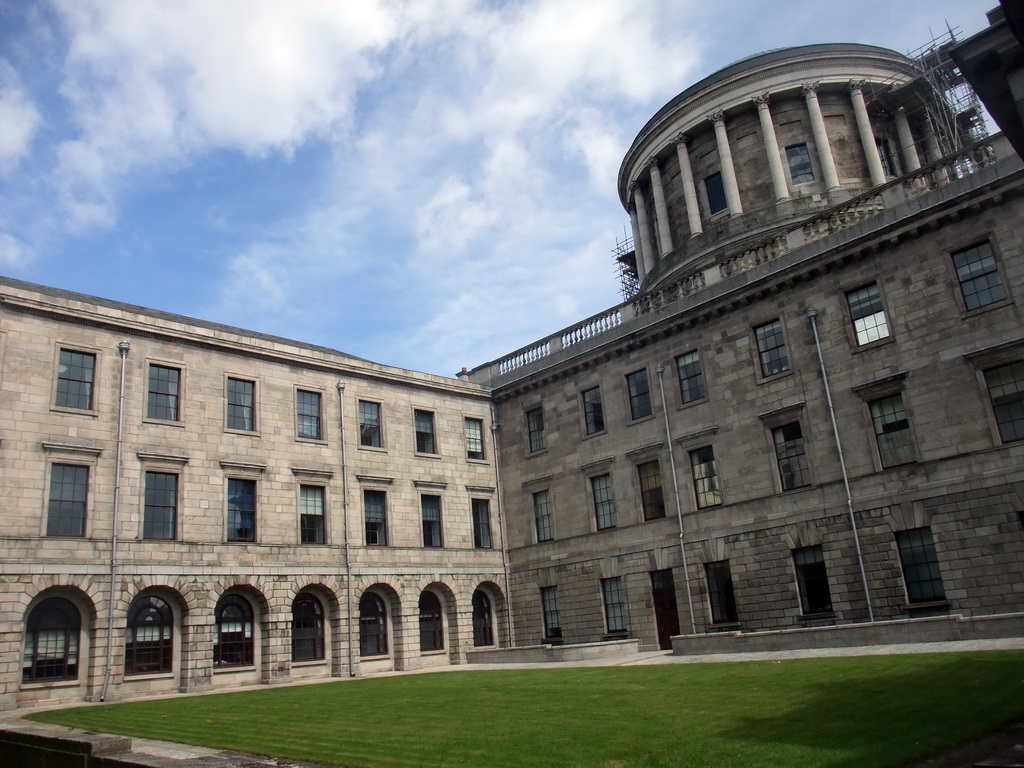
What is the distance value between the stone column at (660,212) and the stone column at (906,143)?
11.2 m

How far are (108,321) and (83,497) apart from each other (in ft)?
18.5

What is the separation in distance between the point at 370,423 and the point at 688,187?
1966 cm

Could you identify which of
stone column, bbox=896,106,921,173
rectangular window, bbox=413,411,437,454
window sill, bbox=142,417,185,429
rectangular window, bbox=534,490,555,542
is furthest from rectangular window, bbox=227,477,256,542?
stone column, bbox=896,106,921,173

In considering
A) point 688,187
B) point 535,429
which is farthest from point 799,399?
point 688,187

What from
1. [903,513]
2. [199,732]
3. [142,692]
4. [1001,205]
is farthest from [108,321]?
[1001,205]

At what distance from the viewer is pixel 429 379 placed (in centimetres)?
3688

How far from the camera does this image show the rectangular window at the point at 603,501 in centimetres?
3347

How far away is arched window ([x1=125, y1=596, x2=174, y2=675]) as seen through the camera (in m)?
26.7

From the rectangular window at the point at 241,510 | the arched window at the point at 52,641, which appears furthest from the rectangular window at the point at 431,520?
the arched window at the point at 52,641

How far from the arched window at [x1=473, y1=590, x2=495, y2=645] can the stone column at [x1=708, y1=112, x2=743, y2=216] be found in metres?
20.5

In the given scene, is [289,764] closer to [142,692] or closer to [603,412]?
[142,692]

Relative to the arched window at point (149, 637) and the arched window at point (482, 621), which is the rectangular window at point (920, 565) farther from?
the arched window at point (149, 637)

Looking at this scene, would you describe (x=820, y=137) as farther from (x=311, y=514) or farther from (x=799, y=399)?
(x=311, y=514)

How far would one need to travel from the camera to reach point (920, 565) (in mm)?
24750
